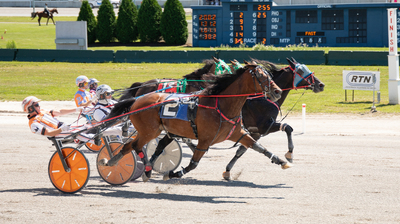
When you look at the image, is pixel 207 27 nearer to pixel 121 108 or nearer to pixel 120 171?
pixel 121 108

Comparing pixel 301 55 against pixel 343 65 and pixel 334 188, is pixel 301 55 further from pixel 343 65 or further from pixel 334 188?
pixel 334 188

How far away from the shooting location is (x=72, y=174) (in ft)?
23.8

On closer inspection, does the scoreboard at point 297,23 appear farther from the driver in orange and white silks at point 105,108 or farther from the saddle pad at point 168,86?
the driver in orange and white silks at point 105,108

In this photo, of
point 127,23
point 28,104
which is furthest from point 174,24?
point 28,104

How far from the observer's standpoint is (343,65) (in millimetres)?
25656

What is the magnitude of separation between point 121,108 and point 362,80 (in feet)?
34.2

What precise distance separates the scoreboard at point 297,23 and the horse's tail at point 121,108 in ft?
74.3

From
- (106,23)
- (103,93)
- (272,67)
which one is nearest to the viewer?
(103,93)

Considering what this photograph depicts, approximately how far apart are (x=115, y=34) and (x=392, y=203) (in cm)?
3603

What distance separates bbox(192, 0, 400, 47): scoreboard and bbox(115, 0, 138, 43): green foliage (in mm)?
9109

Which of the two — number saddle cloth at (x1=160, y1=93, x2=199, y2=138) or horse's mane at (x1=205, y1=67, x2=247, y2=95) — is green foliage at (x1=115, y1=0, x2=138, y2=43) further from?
horse's mane at (x1=205, y1=67, x2=247, y2=95)

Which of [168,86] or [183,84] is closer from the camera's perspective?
[183,84]

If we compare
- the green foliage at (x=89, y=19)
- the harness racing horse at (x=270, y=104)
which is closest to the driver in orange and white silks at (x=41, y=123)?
the harness racing horse at (x=270, y=104)

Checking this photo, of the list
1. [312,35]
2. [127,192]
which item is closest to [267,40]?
[312,35]
